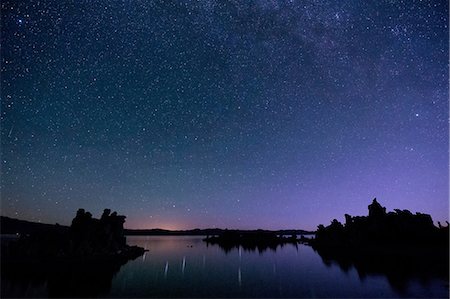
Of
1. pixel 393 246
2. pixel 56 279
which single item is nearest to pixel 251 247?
pixel 393 246

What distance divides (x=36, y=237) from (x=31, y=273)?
14030mm

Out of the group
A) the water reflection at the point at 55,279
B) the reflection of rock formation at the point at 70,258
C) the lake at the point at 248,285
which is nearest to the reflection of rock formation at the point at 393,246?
the lake at the point at 248,285

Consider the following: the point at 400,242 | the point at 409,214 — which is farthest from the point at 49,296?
the point at 409,214

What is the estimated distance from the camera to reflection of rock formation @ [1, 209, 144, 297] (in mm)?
33406

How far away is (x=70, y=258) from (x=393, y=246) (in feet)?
206

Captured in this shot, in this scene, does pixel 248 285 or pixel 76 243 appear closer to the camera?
pixel 248 285

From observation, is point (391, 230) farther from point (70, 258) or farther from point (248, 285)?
point (70, 258)

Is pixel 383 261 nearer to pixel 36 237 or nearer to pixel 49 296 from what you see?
pixel 49 296

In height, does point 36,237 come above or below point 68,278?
above

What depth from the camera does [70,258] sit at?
1982 inches

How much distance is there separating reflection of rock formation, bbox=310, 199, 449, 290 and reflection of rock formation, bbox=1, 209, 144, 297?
35.2 m

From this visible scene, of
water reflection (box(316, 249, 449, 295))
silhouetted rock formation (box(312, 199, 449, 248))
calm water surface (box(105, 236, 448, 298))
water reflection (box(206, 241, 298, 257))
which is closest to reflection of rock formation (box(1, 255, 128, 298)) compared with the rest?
calm water surface (box(105, 236, 448, 298))

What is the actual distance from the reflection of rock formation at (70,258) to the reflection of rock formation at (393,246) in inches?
1385

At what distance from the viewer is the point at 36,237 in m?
51.5
